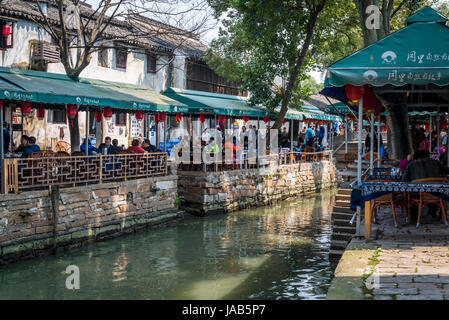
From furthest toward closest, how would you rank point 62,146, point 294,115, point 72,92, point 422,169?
1. point 294,115
2. point 62,146
3. point 72,92
4. point 422,169

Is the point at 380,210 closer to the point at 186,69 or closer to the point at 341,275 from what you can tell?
the point at 341,275

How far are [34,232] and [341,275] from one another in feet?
25.2

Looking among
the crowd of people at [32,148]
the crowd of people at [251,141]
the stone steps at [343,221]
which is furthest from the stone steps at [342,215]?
the crowd of people at [251,141]

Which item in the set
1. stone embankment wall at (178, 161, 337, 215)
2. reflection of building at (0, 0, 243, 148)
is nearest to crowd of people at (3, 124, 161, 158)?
reflection of building at (0, 0, 243, 148)

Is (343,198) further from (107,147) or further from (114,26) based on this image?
(114,26)

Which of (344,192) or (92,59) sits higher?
(92,59)

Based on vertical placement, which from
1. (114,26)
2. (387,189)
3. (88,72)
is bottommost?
(387,189)

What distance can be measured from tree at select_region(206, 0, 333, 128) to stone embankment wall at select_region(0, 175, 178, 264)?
7.72 metres

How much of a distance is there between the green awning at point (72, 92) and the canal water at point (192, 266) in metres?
3.75

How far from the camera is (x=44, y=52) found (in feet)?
63.9

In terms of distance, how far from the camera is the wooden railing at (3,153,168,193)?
441 inches

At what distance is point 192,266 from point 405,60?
248 inches

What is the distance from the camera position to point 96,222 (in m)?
13.4
